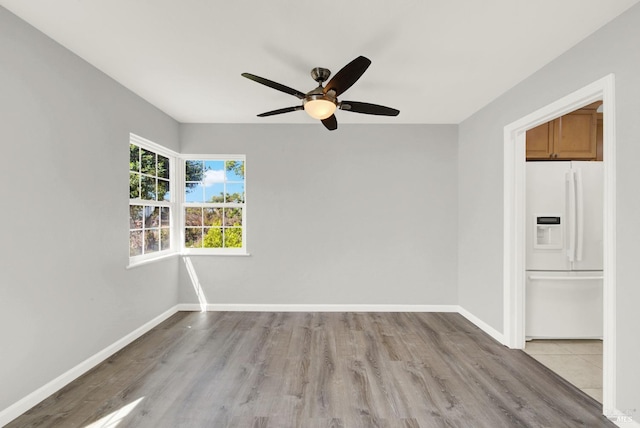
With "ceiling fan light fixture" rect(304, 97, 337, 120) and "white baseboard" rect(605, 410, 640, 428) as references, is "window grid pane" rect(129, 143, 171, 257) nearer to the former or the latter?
"ceiling fan light fixture" rect(304, 97, 337, 120)

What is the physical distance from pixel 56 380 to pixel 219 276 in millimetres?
2077

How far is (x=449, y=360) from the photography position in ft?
9.17

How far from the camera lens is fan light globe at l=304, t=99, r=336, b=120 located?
7.64 feet

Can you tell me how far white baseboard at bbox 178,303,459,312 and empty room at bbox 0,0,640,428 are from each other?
28 millimetres

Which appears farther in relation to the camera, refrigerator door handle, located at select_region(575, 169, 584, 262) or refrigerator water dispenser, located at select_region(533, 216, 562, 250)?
refrigerator water dispenser, located at select_region(533, 216, 562, 250)

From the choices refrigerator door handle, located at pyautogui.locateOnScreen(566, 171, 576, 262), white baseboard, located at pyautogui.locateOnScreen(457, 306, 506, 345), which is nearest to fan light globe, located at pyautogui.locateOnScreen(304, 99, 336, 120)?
refrigerator door handle, located at pyautogui.locateOnScreen(566, 171, 576, 262)

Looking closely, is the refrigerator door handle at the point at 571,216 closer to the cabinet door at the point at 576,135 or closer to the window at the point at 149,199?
the cabinet door at the point at 576,135

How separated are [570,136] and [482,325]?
90.4 inches

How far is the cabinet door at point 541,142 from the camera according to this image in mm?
3301

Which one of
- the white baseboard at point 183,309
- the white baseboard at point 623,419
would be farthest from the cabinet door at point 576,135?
the white baseboard at point 623,419

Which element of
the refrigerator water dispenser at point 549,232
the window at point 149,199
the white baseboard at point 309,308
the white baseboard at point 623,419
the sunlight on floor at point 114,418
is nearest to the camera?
the white baseboard at point 623,419

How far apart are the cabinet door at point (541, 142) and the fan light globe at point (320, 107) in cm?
239

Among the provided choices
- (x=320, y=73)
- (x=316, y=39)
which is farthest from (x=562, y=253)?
(x=316, y=39)

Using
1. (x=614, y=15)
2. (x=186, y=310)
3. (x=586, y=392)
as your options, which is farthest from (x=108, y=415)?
(x=614, y=15)
